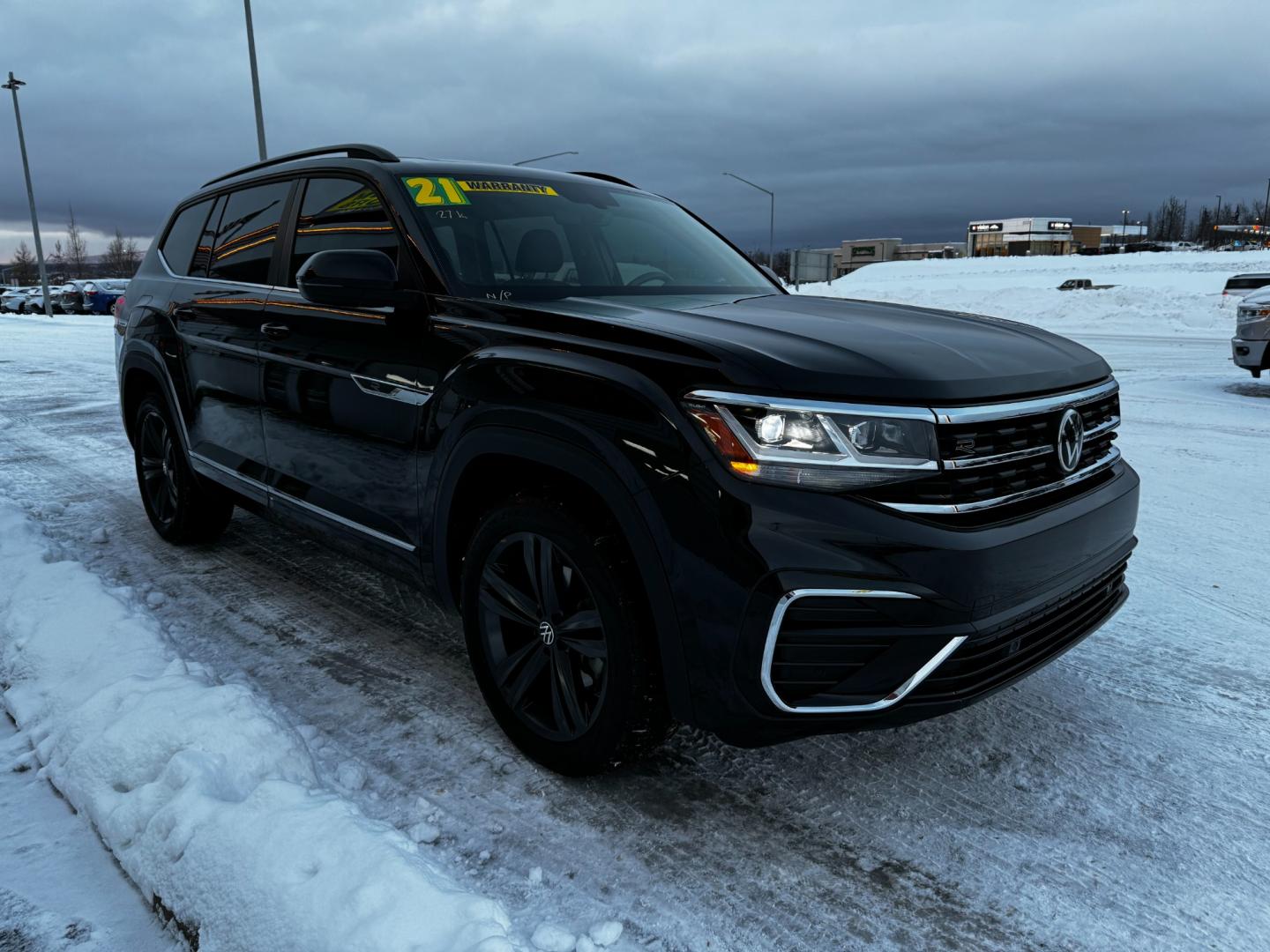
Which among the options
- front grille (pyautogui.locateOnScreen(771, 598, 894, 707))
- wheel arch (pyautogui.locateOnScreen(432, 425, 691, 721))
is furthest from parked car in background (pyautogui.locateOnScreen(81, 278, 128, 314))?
front grille (pyautogui.locateOnScreen(771, 598, 894, 707))

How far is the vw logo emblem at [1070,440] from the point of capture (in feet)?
8.23

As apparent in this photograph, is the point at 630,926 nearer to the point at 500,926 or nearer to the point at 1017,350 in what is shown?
the point at 500,926

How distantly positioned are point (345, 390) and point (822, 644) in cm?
197

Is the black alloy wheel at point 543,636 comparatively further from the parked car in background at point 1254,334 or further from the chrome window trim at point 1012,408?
the parked car in background at point 1254,334

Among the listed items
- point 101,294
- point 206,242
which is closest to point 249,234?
point 206,242

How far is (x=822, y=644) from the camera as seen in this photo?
7.06 feet

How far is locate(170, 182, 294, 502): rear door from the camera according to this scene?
3955 millimetres

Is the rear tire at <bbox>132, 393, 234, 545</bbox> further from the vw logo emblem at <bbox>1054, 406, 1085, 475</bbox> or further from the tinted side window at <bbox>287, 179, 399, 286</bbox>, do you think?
the vw logo emblem at <bbox>1054, 406, 1085, 475</bbox>

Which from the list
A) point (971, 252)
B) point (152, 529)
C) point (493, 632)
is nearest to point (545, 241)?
point (493, 632)

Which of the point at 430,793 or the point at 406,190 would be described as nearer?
the point at 430,793

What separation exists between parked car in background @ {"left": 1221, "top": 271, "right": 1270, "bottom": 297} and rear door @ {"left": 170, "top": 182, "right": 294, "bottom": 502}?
25803mm

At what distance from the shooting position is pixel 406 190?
3.32 metres

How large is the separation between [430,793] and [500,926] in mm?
698

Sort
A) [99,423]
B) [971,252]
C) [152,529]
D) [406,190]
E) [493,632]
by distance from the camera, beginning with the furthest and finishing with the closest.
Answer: [971,252]
[99,423]
[152,529]
[406,190]
[493,632]
